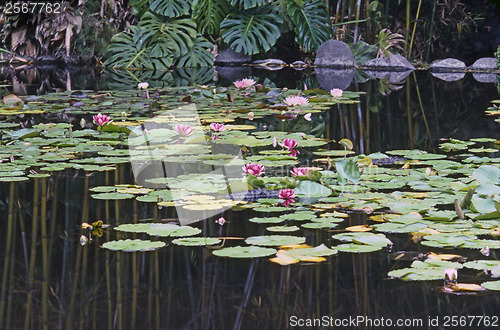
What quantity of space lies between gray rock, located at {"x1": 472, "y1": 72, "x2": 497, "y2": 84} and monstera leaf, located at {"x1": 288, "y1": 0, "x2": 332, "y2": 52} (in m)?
1.86

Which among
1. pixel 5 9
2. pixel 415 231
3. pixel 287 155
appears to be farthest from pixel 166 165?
pixel 5 9

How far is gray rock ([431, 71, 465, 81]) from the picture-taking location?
823cm

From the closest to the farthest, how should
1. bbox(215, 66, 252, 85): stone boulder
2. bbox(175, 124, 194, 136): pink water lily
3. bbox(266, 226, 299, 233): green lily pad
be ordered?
1. bbox(266, 226, 299, 233): green lily pad
2. bbox(175, 124, 194, 136): pink water lily
3. bbox(215, 66, 252, 85): stone boulder

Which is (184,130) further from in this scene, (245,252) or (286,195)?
(245,252)

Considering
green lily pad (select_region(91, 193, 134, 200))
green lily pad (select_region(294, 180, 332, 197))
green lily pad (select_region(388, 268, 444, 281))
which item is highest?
green lily pad (select_region(294, 180, 332, 197))

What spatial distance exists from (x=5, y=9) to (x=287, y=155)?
7658mm

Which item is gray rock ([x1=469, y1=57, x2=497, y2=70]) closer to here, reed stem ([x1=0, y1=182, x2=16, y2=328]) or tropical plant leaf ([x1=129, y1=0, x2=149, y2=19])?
tropical plant leaf ([x1=129, y1=0, x2=149, y2=19])

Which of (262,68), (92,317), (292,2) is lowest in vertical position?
(92,317)

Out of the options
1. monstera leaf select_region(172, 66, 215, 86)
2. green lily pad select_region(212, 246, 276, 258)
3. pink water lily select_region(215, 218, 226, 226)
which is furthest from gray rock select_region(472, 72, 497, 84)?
green lily pad select_region(212, 246, 276, 258)

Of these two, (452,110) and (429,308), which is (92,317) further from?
(452,110)

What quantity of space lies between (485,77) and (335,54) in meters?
1.89

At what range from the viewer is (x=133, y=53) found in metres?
9.41

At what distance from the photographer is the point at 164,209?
260cm

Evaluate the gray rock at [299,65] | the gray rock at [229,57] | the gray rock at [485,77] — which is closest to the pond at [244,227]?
the gray rock at [485,77]
